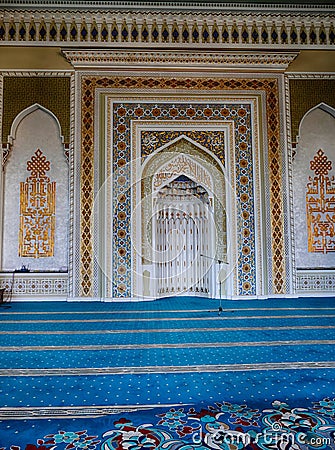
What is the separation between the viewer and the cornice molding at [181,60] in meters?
5.20

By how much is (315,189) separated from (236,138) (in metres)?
1.30

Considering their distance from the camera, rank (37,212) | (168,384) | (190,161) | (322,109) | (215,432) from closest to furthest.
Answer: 1. (215,432)
2. (168,384)
3. (37,212)
4. (190,161)
5. (322,109)

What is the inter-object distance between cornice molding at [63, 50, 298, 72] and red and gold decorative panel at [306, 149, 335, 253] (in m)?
1.47

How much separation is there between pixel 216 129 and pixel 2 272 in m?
3.31

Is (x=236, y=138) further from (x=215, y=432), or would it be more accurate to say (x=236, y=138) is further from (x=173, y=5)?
(x=215, y=432)

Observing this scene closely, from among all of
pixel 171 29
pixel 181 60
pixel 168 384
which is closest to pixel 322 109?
pixel 181 60

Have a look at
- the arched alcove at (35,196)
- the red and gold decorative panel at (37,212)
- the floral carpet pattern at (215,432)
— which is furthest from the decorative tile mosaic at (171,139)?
the floral carpet pattern at (215,432)

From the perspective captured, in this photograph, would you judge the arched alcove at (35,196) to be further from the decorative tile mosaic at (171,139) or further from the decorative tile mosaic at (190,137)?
the decorative tile mosaic at (190,137)

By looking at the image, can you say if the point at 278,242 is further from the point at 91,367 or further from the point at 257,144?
the point at 91,367

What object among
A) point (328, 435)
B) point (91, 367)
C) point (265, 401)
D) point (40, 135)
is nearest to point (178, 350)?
point (91, 367)

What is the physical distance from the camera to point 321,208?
5492 mm

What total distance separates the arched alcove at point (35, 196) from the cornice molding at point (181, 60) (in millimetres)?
879

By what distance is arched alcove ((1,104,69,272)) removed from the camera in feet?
17.0

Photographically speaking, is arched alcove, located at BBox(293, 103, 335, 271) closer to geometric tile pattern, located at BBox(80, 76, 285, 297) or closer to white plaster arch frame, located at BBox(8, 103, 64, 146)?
geometric tile pattern, located at BBox(80, 76, 285, 297)
